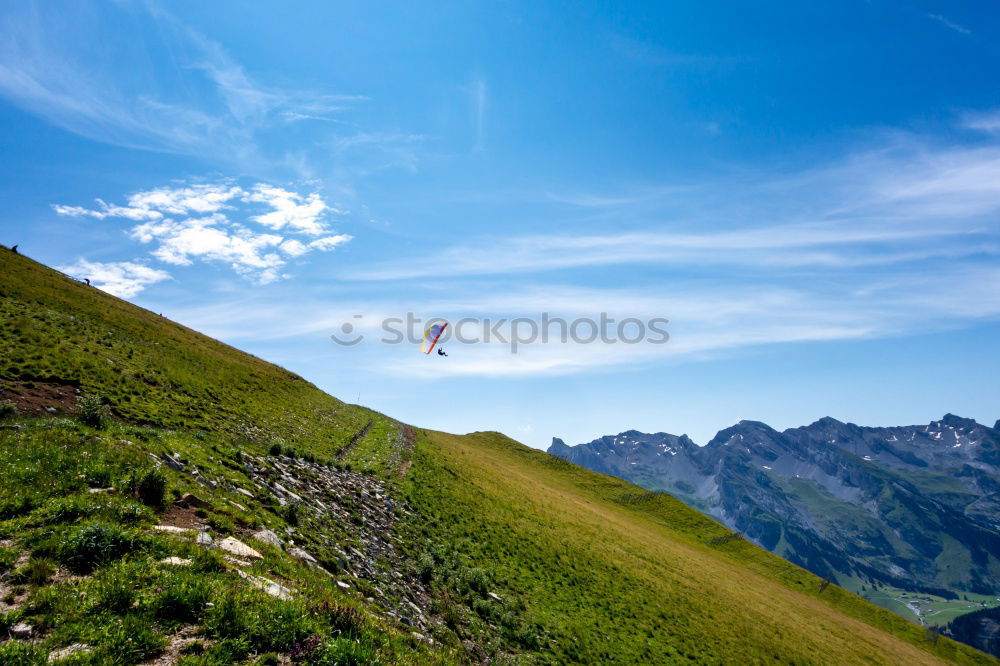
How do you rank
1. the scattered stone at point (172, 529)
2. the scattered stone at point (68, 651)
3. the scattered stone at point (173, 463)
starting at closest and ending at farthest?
the scattered stone at point (68, 651) → the scattered stone at point (172, 529) → the scattered stone at point (173, 463)

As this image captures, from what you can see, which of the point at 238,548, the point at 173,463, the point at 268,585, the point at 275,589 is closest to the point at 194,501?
the point at 238,548

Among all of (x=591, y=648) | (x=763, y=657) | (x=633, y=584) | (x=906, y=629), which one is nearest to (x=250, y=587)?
(x=591, y=648)

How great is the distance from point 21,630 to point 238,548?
195 inches

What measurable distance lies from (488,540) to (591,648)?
9.73m

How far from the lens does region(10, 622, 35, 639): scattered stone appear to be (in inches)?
267

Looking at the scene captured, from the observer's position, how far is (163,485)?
12.7 meters

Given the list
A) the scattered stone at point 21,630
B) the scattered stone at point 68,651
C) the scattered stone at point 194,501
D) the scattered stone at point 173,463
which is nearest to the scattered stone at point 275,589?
the scattered stone at point 68,651

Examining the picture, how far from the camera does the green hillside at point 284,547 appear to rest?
320 inches

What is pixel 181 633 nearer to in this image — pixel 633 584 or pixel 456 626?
pixel 456 626

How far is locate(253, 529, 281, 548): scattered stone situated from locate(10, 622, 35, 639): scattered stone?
6.41 metres

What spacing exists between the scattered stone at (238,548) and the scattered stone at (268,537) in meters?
1.31

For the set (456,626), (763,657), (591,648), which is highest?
(456,626)

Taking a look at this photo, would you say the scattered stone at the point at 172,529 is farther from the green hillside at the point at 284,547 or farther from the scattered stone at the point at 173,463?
the scattered stone at the point at 173,463

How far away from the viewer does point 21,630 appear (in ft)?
22.4
